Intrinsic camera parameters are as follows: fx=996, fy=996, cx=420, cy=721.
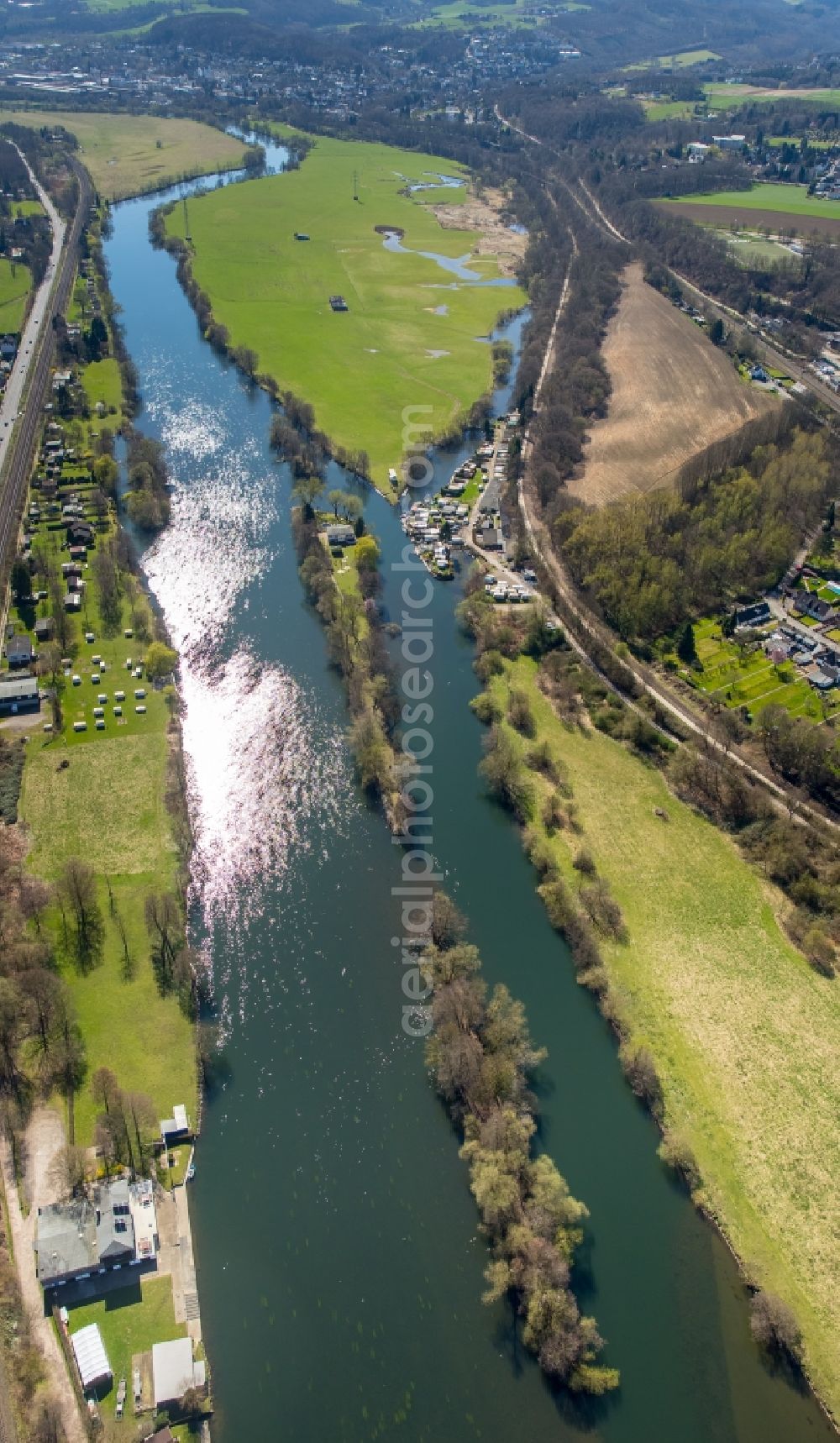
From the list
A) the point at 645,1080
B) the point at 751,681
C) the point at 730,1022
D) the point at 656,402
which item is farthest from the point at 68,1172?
the point at 656,402

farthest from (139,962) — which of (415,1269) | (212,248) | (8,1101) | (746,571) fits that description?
(212,248)

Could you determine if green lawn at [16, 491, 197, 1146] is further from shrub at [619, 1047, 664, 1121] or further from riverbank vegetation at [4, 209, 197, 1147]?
shrub at [619, 1047, 664, 1121]

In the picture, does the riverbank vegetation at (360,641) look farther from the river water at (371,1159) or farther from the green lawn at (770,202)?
the green lawn at (770,202)

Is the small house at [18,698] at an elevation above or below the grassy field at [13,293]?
below

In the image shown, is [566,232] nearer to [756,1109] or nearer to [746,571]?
[746,571]

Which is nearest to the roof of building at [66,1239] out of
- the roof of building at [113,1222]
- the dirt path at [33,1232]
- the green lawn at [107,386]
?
the roof of building at [113,1222]

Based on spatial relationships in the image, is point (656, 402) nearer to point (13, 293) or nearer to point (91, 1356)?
point (13, 293)
